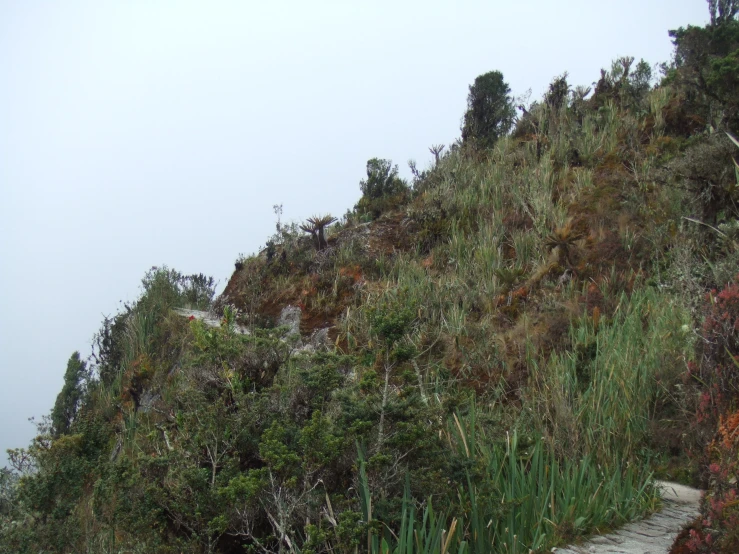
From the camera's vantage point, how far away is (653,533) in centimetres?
304

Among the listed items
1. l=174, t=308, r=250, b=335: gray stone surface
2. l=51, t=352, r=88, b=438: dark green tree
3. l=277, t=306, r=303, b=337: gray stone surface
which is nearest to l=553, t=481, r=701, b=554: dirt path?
l=277, t=306, r=303, b=337: gray stone surface

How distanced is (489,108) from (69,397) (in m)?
10.00

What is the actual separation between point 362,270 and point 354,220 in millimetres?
2296

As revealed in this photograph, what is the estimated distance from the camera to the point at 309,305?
8.67m

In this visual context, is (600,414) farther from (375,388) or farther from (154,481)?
(154,481)

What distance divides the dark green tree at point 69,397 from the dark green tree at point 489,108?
8619 mm

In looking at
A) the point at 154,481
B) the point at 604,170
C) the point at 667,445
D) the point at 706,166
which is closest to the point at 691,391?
the point at 667,445

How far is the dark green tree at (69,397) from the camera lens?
9.43 meters

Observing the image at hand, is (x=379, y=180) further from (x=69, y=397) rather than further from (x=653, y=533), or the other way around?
(x=653, y=533)

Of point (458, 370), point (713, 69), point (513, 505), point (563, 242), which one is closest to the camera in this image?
point (513, 505)

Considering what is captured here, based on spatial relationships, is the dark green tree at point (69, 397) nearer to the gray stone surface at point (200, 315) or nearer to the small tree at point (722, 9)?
the gray stone surface at point (200, 315)

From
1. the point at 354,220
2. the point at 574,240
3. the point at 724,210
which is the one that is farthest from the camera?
the point at 354,220

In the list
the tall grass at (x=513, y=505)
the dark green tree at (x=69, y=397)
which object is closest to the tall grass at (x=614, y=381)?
the tall grass at (x=513, y=505)

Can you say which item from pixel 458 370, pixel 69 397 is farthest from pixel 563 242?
pixel 69 397
